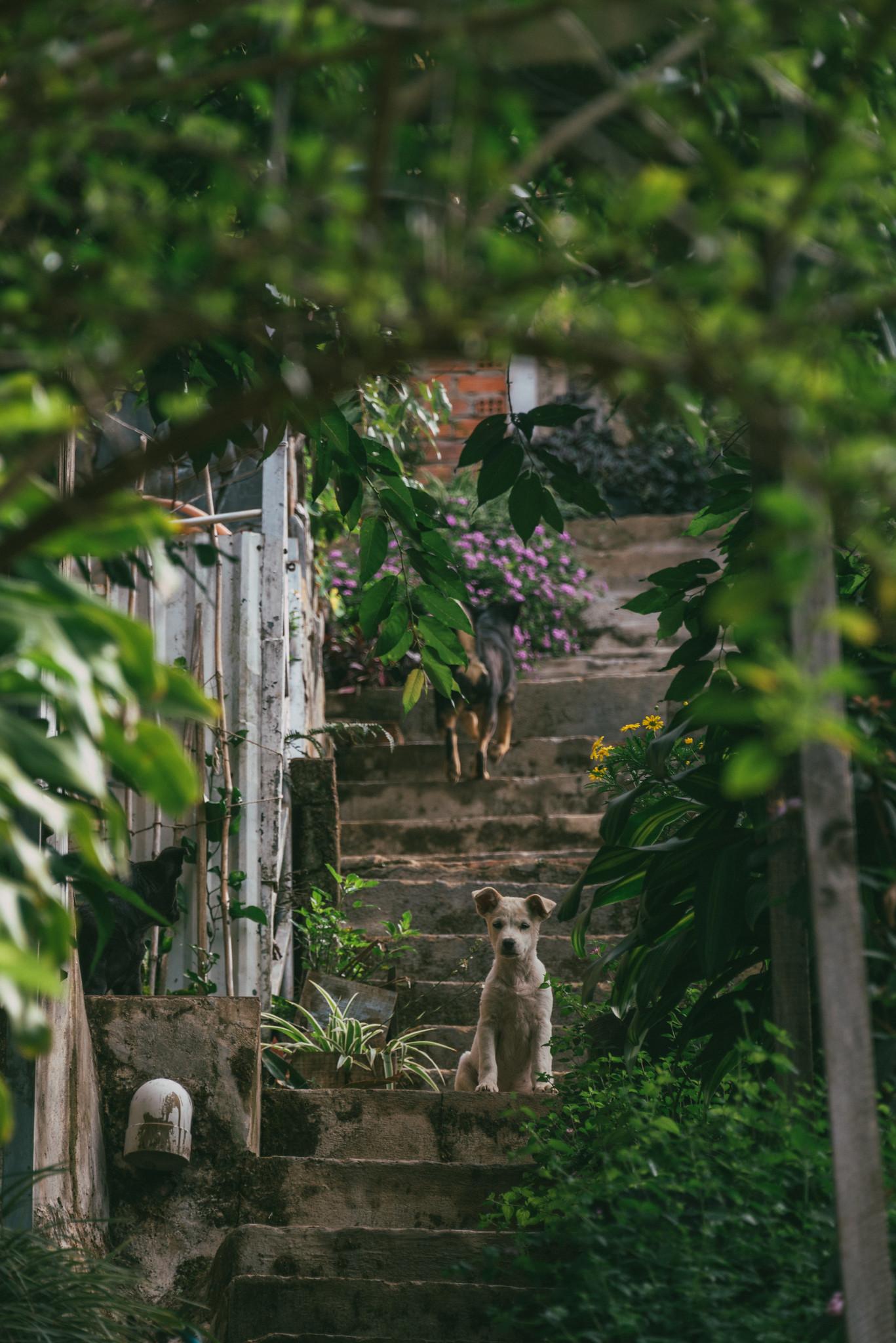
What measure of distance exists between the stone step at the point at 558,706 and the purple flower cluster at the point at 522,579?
537 mm

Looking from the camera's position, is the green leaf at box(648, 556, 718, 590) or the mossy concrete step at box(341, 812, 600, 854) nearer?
the green leaf at box(648, 556, 718, 590)

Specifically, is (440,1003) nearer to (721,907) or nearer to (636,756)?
(636,756)

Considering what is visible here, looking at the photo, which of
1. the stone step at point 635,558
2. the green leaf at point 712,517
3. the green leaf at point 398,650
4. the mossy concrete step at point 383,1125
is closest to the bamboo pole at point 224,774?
the mossy concrete step at point 383,1125

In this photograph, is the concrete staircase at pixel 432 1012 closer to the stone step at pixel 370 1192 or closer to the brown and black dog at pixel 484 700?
the stone step at pixel 370 1192

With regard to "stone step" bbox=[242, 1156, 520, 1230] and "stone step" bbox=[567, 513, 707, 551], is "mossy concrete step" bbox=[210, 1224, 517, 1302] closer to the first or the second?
"stone step" bbox=[242, 1156, 520, 1230]

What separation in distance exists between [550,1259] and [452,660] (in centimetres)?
123

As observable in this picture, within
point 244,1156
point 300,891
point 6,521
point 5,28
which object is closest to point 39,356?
point 6,521

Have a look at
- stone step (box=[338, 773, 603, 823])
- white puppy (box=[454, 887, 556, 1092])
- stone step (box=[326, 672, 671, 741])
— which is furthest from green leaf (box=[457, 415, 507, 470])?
stone step (box=[326, 672, 671, 741])

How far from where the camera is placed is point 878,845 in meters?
2.42

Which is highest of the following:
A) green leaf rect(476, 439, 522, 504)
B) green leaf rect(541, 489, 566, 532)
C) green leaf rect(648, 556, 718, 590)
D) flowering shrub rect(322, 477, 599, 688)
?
flowering shrub rect(322, 477, 599, 688)

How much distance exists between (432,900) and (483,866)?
317 mm

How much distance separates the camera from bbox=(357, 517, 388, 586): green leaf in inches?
124

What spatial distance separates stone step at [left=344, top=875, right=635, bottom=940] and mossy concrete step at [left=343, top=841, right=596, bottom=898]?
23 millimetres

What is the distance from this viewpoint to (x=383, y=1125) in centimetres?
411
